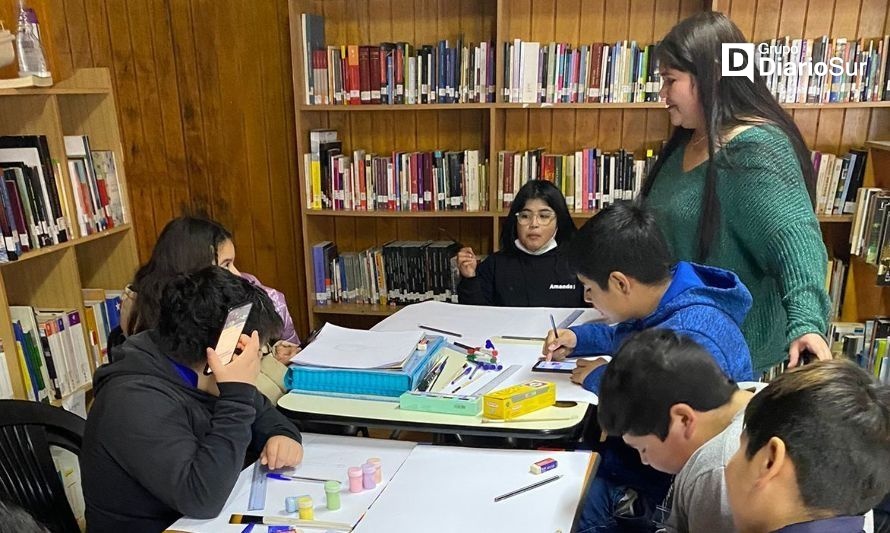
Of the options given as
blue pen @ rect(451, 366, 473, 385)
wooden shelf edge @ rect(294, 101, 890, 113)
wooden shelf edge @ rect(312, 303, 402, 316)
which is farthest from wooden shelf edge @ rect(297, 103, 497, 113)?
blue pen @ rect(451, 366, 473, 385)

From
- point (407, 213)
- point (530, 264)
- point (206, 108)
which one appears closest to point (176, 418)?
point (530, 264)

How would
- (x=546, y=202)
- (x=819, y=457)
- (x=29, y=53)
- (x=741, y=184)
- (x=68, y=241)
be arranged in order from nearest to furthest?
1. (x=819, y=457)
2. (x=741, y=184)
3. (x=29, y=53)
4. (x=68, y=241)
5. (x=546, y=202)

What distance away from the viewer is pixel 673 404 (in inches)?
42.8

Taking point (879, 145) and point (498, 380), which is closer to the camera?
point (498, 380)

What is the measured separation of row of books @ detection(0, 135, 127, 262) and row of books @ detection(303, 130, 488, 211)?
0.90m

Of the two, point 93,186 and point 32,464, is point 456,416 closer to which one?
point 32,464

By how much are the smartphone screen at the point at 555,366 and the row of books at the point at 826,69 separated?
5.58 feet

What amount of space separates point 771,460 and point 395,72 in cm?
249

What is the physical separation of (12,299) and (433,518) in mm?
2011

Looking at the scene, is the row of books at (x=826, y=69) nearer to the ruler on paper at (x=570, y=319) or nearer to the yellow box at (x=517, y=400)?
the ruler on paper at (x=570, y=319)

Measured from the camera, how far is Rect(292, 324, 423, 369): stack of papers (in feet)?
5.37

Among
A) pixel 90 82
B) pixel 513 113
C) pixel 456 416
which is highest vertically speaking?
pixel 90 82

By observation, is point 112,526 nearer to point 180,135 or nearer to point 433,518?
point 433,518

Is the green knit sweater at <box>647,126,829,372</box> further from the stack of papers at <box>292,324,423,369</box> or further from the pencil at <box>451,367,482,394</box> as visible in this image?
the stack of papers at <box>292,324,423,369</box>
